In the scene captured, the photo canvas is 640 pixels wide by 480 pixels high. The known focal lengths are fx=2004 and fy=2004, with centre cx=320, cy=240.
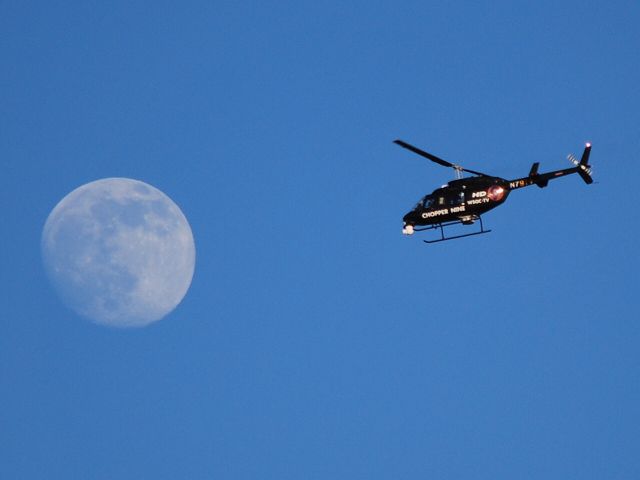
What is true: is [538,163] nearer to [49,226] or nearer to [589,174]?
[589,174]

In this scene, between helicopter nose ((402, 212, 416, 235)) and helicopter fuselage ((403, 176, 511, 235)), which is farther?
helicopter nose ((402, 212, 416, 235))

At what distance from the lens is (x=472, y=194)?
80.4m

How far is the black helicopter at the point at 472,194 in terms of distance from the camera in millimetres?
80312

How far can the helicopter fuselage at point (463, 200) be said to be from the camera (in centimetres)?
8025

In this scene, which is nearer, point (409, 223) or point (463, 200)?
point (463, 200)

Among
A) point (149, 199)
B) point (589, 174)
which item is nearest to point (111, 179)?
point (149, 199)

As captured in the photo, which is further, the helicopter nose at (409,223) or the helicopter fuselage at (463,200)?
the helicopter nose at (409,223)

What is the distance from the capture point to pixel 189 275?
304ft

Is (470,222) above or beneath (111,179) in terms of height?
beneath

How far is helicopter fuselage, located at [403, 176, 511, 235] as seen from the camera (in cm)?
8025

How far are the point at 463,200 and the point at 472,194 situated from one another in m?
0.46

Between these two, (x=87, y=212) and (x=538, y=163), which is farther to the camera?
(x=87, y=212)

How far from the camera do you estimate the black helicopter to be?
3162 inches

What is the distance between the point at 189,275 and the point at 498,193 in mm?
18454
